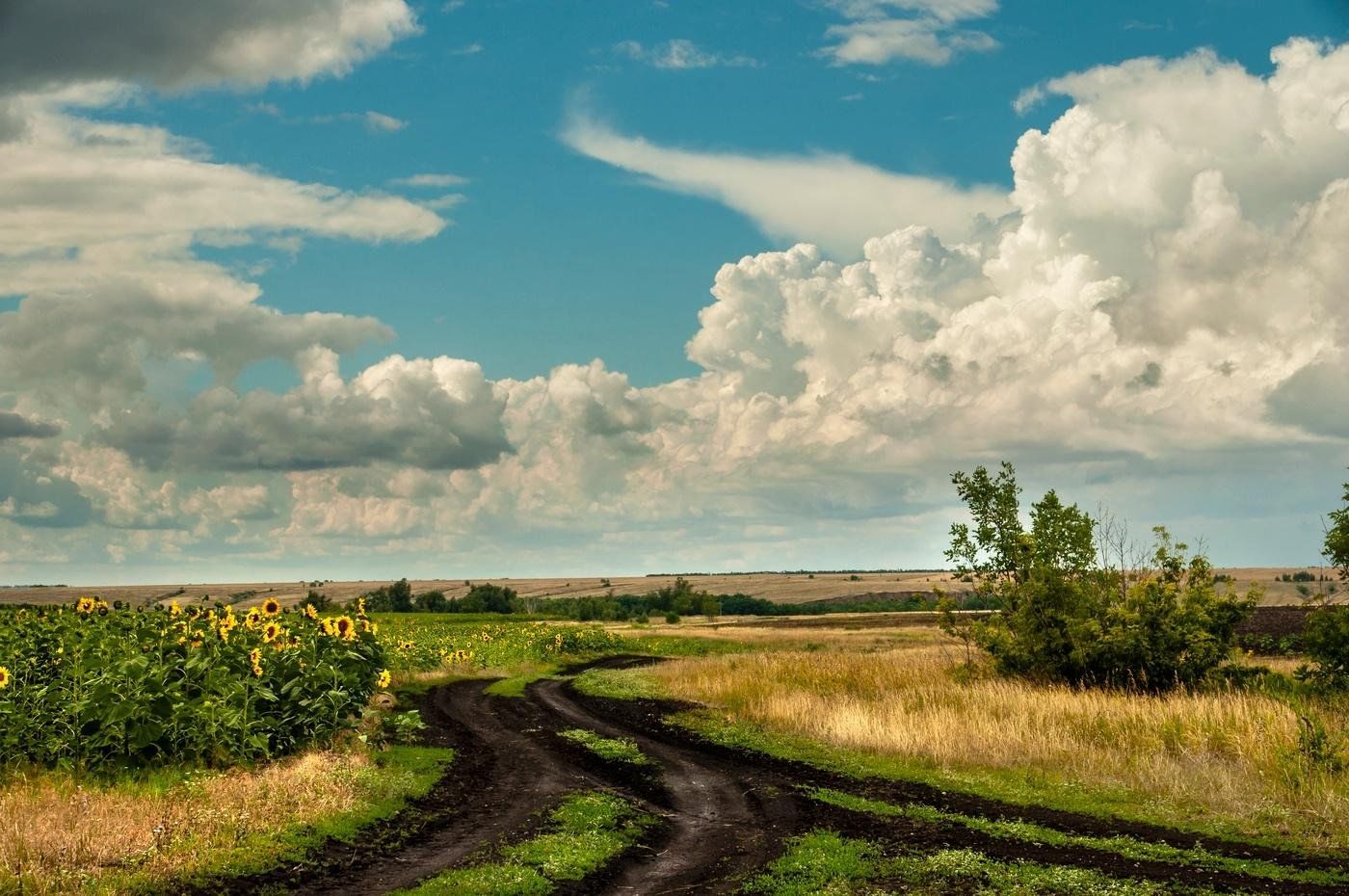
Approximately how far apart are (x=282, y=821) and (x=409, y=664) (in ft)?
89.5

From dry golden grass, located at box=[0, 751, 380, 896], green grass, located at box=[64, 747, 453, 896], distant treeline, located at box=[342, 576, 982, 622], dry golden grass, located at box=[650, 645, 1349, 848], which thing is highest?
dry golden grass, located at box=[0, 751, 380, 896]

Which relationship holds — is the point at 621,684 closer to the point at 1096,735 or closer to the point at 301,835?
the point at 1096,735

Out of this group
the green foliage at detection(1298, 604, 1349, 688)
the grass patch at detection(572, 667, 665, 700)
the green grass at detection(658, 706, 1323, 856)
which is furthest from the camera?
the grass patch at detection(572, 667, 665, 700)

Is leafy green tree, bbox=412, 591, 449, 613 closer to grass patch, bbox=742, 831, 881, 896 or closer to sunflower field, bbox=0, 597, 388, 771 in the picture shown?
sunflower field, bbox=0, 597, 388, 771

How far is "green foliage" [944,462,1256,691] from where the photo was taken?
29703 mm

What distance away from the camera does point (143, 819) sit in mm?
13711

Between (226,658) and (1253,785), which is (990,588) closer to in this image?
(1253,785)

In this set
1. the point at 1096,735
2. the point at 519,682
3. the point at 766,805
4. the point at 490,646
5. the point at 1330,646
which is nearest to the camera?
the point at 766,805

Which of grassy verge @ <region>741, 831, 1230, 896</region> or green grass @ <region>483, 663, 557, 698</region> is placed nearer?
grassy verge @ <region>741, 831, 1230, 896</region>

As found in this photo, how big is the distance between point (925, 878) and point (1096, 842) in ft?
11.9

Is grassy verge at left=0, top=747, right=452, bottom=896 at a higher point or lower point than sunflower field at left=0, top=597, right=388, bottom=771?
lower

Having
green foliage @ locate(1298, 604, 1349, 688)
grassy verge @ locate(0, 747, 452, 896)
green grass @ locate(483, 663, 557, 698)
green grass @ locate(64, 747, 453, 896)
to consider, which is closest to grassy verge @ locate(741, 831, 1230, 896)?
green grass @ locate(64, 747, 453, 896)

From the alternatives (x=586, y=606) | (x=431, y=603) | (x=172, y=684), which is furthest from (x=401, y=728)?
(x=431, y=603)

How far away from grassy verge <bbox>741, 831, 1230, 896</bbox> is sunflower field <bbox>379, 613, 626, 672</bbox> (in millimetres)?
28102
